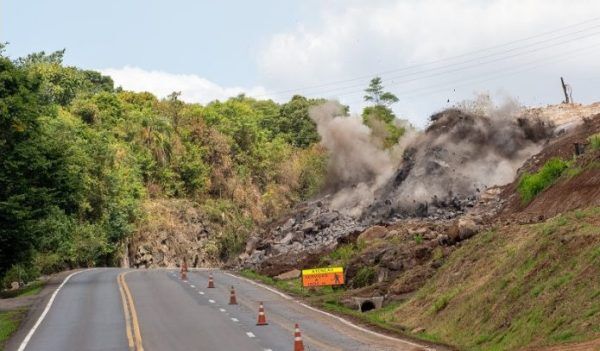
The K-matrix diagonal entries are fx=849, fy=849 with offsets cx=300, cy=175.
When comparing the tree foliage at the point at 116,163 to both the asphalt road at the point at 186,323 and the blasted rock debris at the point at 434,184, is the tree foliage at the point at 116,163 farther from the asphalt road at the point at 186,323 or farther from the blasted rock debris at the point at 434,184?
the blasted rock debris at the point at 434,184

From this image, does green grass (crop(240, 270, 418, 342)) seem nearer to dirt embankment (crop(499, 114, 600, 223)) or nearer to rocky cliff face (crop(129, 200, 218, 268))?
dirt embankment (crop(499, 114, 600, 223))

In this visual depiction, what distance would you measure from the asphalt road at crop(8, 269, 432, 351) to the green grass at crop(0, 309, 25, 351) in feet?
3.09

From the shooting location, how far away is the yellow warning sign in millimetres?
41344

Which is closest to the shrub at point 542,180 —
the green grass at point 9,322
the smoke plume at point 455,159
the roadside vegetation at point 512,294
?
the roadside vegetation at point 512,294

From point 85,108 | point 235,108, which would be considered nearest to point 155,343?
point 85,108

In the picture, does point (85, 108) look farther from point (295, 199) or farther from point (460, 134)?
point (460, 134)

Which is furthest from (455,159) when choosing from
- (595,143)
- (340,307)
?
(340,307)

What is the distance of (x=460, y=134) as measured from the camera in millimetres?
Result: 64000

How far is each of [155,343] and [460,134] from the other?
4254 centimetres

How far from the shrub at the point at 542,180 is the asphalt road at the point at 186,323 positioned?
1393cm

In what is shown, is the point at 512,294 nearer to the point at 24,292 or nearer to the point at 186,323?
the point at 186,323

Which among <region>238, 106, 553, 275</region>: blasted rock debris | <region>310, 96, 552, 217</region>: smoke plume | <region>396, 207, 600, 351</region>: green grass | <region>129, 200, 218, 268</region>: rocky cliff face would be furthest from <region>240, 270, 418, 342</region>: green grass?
<region>129, 200, 218, 268</region>: rocky cliff face

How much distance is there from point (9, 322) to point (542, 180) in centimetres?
2672

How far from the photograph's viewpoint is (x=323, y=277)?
41.4 meters
